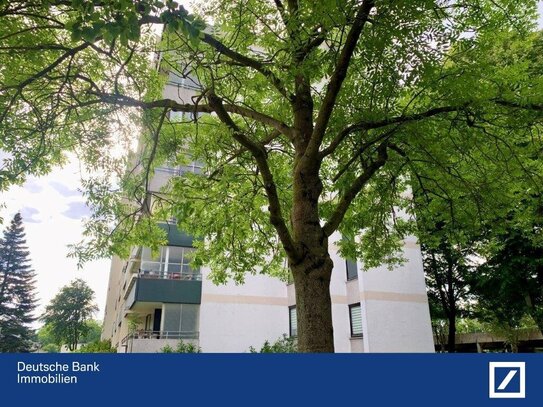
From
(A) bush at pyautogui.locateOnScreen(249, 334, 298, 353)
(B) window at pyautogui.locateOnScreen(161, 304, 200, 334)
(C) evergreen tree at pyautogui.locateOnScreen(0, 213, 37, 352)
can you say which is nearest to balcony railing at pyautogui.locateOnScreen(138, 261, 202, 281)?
(B) window at pyautogui.locateOnScreen(161, 304, 200, 334)

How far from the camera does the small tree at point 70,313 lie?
190 ft

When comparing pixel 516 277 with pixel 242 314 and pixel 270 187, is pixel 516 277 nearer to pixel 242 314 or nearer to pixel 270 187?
pixel 242 314

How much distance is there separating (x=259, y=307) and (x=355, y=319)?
4729 millimetres

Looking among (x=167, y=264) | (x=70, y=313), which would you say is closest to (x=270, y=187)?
(x=167, y=264)

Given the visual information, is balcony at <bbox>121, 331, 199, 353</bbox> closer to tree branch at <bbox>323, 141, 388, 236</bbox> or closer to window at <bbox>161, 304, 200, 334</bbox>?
window at <bbox>161, 304, 200, 334</bbox>

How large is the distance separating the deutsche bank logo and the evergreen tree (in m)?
55.6

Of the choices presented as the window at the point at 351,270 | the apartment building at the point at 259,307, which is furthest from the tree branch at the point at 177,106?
the window at the point at 351,270

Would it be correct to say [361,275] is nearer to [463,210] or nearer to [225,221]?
[463,210]

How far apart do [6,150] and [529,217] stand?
1110 cm

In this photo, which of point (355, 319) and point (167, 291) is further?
point (355, 319)

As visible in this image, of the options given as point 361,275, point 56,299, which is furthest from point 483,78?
point 56,299

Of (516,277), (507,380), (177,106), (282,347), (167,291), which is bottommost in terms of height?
(507,380)

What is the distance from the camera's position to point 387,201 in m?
9.49

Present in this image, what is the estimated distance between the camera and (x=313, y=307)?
5562 mm
